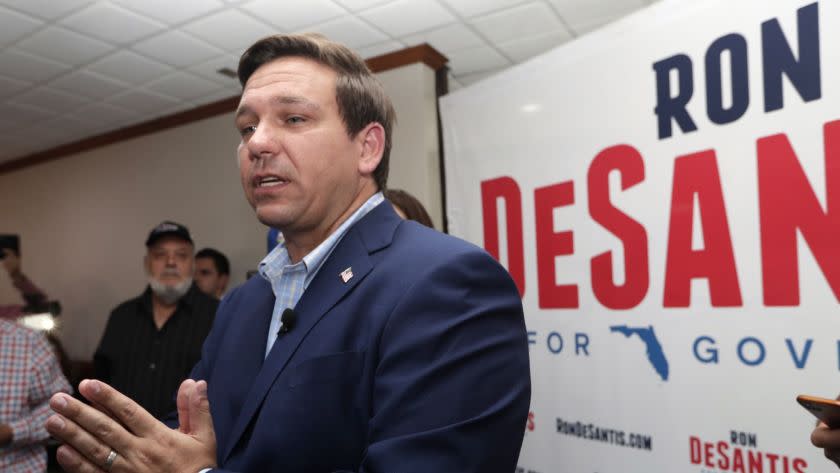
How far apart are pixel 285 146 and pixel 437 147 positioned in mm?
2756

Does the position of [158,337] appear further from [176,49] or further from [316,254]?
[316,254]

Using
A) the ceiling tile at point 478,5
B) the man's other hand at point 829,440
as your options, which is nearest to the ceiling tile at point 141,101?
→ the ceiling tile at point 478,5

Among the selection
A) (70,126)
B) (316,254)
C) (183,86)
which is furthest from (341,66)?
(70,126)

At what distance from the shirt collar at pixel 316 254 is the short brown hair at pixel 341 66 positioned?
0.31 ft

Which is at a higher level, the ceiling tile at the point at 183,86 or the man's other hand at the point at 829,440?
the ceiling tile at the point at 183,86

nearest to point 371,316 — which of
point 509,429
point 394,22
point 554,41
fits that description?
point 509,429

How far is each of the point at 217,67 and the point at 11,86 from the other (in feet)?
5.32

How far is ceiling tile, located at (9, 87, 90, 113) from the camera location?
14.1 ft

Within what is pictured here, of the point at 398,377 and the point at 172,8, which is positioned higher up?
the point at 172,8

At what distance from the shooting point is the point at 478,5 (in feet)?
10.2

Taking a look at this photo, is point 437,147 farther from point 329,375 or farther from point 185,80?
point 329,375

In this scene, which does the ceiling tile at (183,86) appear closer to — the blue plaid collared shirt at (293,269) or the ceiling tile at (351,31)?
the ceiling tile at (351,31)

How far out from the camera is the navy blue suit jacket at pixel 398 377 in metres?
0.78

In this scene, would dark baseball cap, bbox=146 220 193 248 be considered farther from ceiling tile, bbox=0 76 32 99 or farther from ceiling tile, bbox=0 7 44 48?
ceiling tile, bbox=0 76 32 99
